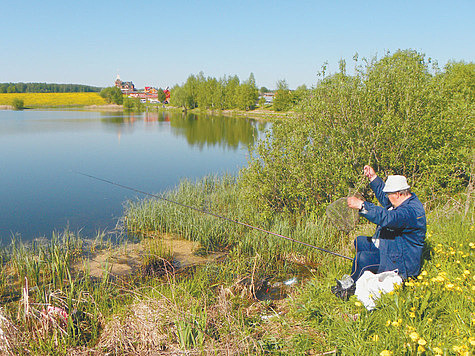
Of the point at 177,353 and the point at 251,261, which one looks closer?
the point at 177,353

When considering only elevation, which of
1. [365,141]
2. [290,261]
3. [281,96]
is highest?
[281,96]

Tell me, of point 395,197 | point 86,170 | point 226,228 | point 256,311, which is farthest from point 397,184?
point 86,170

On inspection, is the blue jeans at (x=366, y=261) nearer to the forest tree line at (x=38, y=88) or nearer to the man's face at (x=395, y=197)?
the man's face at (x=395, y=197)

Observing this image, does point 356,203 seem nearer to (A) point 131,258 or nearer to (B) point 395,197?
(B) point 395,197

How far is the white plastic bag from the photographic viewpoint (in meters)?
3.76

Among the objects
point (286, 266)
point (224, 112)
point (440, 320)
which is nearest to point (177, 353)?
point (440, 320)

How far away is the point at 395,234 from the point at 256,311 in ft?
7.06

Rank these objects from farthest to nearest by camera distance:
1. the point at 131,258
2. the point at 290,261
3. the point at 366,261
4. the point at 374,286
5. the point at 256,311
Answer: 1. the point at 131,258
2. the point at 290,261
3. the point at 256,311
4. the point at 366,261
5. the point at 374,286

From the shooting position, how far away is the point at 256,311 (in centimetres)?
481

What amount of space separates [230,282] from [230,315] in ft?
5.21

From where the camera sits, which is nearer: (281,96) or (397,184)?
(397,184)

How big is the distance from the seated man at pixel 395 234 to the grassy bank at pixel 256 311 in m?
0.21

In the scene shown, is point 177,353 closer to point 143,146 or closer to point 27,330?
point 27,330

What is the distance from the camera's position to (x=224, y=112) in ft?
260
